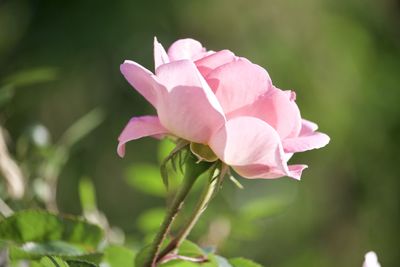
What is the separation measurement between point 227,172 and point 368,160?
1.85 meters

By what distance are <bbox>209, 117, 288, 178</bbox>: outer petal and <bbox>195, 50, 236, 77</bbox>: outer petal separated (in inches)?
1.3

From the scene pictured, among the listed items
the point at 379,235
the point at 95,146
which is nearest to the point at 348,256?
the point at 379,235

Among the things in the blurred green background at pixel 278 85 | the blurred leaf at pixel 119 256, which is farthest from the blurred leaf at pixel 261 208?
the blurred green background at pixel 278 85

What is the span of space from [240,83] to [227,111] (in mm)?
15

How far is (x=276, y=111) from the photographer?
0.39 meters

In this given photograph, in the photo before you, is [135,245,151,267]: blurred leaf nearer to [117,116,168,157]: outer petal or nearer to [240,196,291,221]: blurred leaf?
[117,116,168,157]: outer petal

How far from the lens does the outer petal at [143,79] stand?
1.26ft

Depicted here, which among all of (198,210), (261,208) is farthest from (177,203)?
(261,208)

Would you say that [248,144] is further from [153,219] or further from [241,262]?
[153,219]

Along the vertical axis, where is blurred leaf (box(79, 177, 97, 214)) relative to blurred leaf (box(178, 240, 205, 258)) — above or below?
below

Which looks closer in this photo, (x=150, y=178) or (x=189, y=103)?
(x=189, y=103)

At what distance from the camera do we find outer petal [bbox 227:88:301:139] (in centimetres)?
39

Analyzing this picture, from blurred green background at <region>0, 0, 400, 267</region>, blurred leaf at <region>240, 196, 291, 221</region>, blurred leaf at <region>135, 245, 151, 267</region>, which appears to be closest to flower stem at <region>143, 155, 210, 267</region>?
blurred leaf at <region>135, 245, 151, 267</region>

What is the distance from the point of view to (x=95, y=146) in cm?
220
